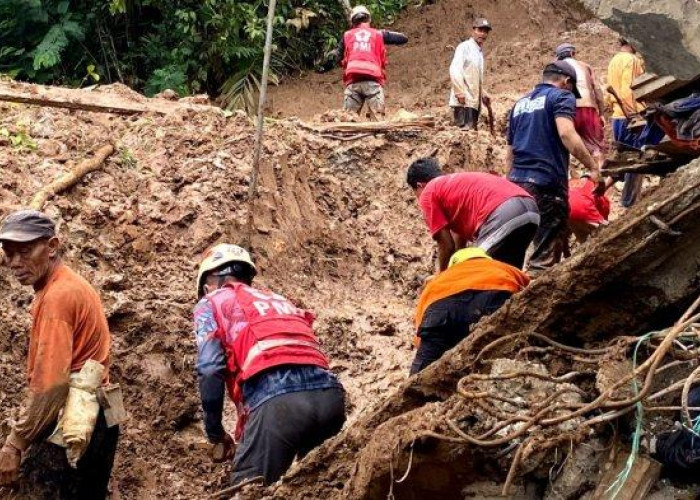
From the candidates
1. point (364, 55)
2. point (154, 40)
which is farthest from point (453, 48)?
point (364, 55)

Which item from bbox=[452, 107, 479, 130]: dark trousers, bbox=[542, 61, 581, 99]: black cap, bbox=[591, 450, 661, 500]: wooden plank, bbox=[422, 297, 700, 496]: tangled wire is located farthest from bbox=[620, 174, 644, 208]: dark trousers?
bbox=[591, 450, 661, 500]: wooden plank

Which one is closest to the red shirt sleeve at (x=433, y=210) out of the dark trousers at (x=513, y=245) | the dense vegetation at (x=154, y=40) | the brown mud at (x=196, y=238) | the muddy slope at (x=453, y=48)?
the dark trousers at (x=513, y=245)

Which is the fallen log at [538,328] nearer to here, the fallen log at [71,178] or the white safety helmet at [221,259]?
the white safety helmet at [221,259]

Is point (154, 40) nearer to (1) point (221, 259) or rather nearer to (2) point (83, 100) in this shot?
(2) point (83, 100)

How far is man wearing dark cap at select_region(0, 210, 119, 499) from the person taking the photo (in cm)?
491

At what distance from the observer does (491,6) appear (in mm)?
17734

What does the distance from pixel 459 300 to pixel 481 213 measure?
1.32 m

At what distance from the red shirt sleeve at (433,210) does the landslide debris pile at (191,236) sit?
1.34 m

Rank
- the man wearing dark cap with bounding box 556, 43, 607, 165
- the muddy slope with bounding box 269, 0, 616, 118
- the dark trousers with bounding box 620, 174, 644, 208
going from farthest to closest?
the muddy slope with bounding box 269, 0, 616, 118, the dark trousers with bounding box 620, 174, 644, 208, the man wearing dark cap with bounding box 556, 43, 607, 165

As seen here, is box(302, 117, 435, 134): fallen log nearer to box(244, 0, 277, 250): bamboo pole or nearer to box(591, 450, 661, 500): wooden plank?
box(244, 0, 277, 250): bamboo pole

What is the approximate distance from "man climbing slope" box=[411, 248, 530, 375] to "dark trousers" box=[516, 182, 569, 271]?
2.11 metres

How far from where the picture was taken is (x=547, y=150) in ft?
24.9

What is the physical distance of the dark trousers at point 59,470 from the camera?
5125 mm

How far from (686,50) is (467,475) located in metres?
2.06
